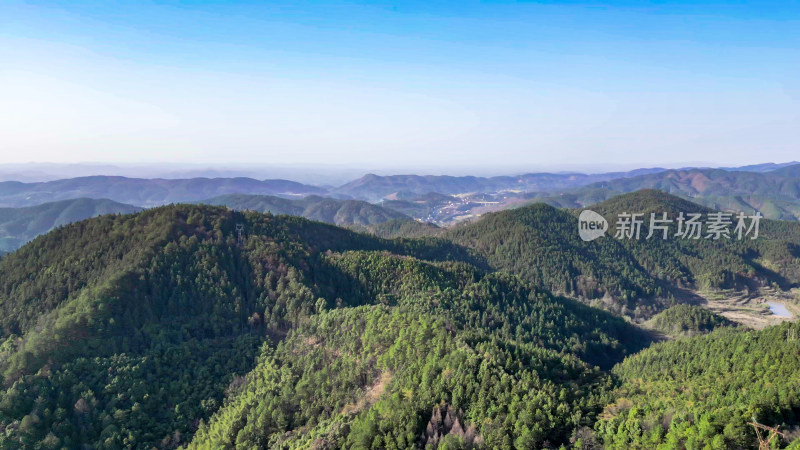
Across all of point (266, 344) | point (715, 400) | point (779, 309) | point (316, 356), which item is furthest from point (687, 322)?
point (266, 344)

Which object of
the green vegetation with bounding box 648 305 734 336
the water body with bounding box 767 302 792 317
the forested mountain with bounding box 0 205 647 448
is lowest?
the water body with bounding box 767 302 792 317

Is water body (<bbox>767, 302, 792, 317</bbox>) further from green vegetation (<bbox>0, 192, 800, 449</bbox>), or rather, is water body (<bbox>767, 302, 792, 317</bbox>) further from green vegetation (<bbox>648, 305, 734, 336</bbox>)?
green vegetation (<bbox>0, 192, 800, 449</bbox>)

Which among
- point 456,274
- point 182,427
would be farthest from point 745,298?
point 182,427

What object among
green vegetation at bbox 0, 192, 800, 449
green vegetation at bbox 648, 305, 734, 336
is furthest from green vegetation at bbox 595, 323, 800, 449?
green vegetation at bbox 648, 305, 734, 336

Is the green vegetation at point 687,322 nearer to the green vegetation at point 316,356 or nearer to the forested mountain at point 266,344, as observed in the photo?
the green vegetation at point 316,356

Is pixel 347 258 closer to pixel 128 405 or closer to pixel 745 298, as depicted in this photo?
pixel 128 405

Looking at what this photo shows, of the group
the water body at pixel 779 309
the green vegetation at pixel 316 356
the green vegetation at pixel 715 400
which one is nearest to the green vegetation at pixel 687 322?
the green vegetation at pixel 316 356

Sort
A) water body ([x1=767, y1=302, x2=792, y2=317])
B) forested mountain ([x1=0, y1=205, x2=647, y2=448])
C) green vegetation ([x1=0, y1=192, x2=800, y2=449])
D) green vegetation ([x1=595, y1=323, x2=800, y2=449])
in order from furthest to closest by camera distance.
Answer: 1. water body ([x1=767, y1=302, x2=792, y2=317])
2. forested mountain ([x1=0, y1=205, x2=647, y2=448])
3. green vegetation ([x1=0, y1=192, x2=800, y2=449])
4. green vegetation ([x1=595, y1=323, x2=800, y2=449])
